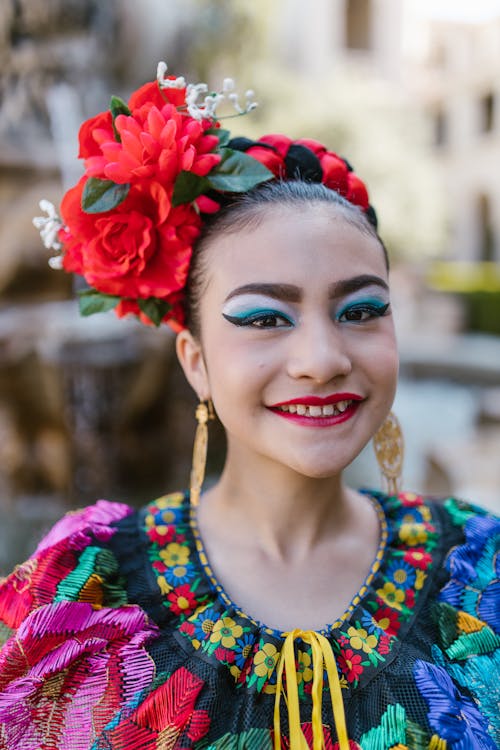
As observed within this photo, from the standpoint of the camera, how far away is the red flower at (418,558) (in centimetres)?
138

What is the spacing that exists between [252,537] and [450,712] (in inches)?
18.8

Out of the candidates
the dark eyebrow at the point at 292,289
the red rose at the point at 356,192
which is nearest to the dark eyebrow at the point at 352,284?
the dark eyebrow at the point at 292,289

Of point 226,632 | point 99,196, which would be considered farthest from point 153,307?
point 226,632

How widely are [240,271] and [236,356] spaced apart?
16 centimetres

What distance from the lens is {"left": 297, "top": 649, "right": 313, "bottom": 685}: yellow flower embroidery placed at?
1203 millimetres

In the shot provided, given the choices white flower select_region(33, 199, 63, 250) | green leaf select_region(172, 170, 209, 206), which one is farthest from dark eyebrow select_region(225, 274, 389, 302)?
white flower select_region(33, 199, 63, 250)

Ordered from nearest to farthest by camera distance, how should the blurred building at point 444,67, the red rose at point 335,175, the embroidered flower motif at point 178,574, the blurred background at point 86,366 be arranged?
the embroidered flower motif at point 178,574, the red rose at point 335,175, the blurred background at point 86,366, the blurred building at point 444,67

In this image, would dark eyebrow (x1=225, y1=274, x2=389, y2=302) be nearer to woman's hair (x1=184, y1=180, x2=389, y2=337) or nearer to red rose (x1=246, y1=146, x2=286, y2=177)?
woman's hair (x1=184, y1=180, x2=389, y2=337)

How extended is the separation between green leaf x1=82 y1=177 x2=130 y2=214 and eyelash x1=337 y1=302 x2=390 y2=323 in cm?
48

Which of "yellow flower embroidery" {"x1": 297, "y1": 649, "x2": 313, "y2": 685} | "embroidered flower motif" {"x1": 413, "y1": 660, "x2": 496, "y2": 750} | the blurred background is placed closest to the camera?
"embroidered flower motif" {"x1": 413, "y1": 660, "x2": 496, "y2": 750}

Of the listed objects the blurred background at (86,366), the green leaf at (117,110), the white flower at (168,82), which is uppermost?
the white flower at (168,82)

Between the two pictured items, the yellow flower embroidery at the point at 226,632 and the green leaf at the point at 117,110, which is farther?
the green leaf at the point at 117,110

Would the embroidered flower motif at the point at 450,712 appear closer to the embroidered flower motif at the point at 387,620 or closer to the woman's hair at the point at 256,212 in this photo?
the embroidered flower motif at the point at 387,620

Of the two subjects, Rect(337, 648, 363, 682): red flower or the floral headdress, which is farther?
the floral headdress
